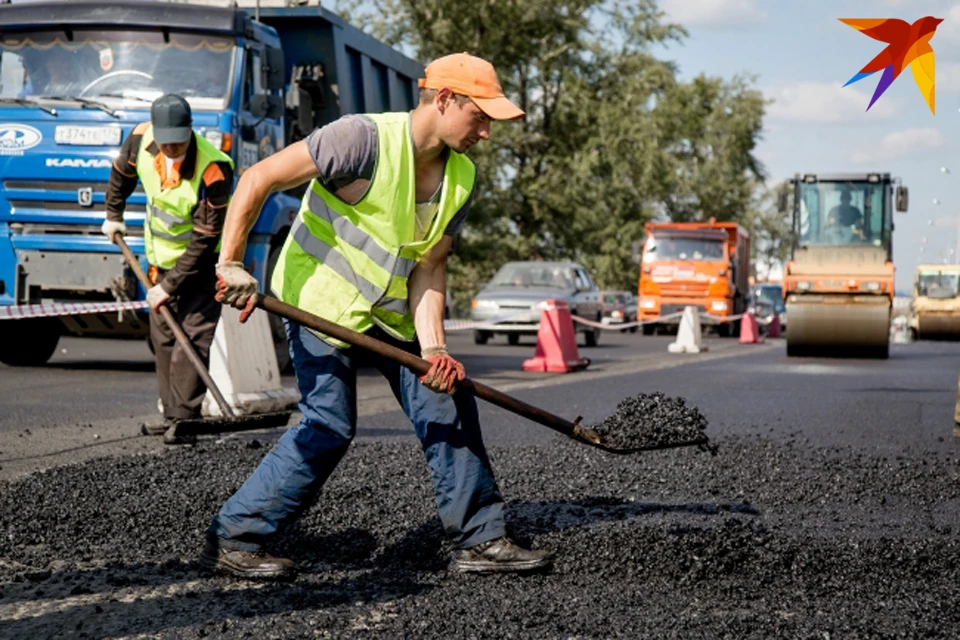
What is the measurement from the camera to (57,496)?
Answer: 18.2 feet

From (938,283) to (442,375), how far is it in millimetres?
36779

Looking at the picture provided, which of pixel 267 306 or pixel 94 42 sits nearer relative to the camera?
pixel 267 306

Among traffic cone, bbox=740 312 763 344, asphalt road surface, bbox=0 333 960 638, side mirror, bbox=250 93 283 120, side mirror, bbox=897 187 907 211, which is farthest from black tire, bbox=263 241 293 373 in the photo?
traffic cone, bbox=740 312 763 344

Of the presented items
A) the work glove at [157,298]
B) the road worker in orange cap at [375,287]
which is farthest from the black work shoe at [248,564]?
the work glove at [157,298]

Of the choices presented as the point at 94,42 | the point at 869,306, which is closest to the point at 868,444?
the point at 94,42

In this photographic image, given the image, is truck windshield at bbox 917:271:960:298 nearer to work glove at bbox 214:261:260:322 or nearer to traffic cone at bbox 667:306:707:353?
traffic cone at bbox 667:306:707:353

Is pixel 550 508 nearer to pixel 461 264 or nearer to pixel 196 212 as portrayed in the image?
pixel 196 212

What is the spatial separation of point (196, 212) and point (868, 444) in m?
4.37

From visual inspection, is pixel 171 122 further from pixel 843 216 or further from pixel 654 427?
pixel 843 216

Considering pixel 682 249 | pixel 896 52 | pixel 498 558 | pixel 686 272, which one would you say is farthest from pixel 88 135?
pixel 682 249

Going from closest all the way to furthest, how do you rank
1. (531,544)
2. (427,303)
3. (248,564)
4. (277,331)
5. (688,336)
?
(248,564)
(427,303)
(531,544)
(277,331)
(688,336)

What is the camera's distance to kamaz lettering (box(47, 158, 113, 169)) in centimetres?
1147

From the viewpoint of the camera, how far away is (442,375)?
4.33 m

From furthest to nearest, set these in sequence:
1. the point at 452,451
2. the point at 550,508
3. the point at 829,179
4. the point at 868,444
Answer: the point at 829,179, the point at 868,444, the point at 550,508, the point at 452,451
